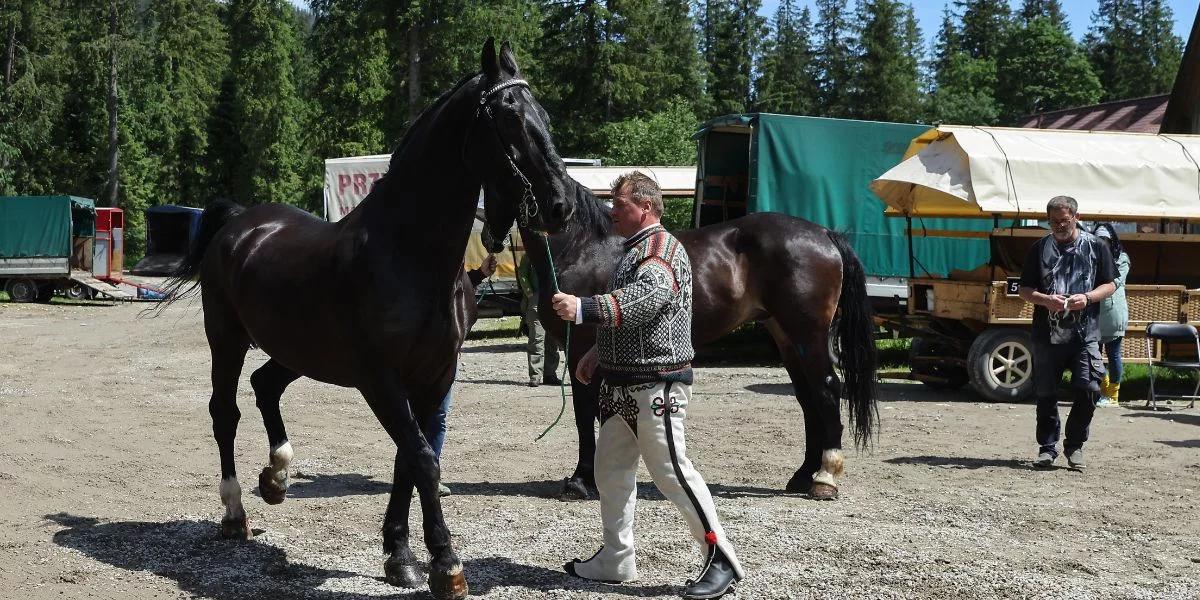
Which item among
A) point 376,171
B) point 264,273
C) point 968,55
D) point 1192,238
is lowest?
point 264,273

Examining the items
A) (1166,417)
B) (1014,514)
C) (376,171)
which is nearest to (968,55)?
(376,171)

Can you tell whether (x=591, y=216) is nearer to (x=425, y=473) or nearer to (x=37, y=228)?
(x=425, y=473)

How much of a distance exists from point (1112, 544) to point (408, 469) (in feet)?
11.8

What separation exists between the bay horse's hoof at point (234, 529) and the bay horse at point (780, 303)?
78.1 inches

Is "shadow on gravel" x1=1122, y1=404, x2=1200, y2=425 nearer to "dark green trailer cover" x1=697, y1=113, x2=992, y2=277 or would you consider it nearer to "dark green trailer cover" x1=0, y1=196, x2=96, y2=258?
"dark green trailer cover" x1=697, y1=113, x2=992, y2=277

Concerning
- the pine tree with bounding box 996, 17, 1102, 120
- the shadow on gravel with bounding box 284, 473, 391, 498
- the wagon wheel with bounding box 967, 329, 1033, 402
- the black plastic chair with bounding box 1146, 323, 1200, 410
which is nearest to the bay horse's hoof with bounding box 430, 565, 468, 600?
the shadow on gravel with bounding box 284, 473, 391, 498

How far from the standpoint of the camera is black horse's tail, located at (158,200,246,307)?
616cm

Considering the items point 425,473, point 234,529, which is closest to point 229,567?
point 234,529

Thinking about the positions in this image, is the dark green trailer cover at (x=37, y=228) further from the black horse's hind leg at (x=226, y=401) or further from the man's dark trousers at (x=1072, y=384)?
the man's dark trousers at (x=1072, y=384)

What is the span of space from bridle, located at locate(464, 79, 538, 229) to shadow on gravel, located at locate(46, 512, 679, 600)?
1.64 meters

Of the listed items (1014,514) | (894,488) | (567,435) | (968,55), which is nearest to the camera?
(1014,514)

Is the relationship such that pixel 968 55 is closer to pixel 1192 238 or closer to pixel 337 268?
pixel 1192 238

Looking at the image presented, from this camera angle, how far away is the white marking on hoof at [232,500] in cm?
549

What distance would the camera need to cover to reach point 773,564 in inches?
201
